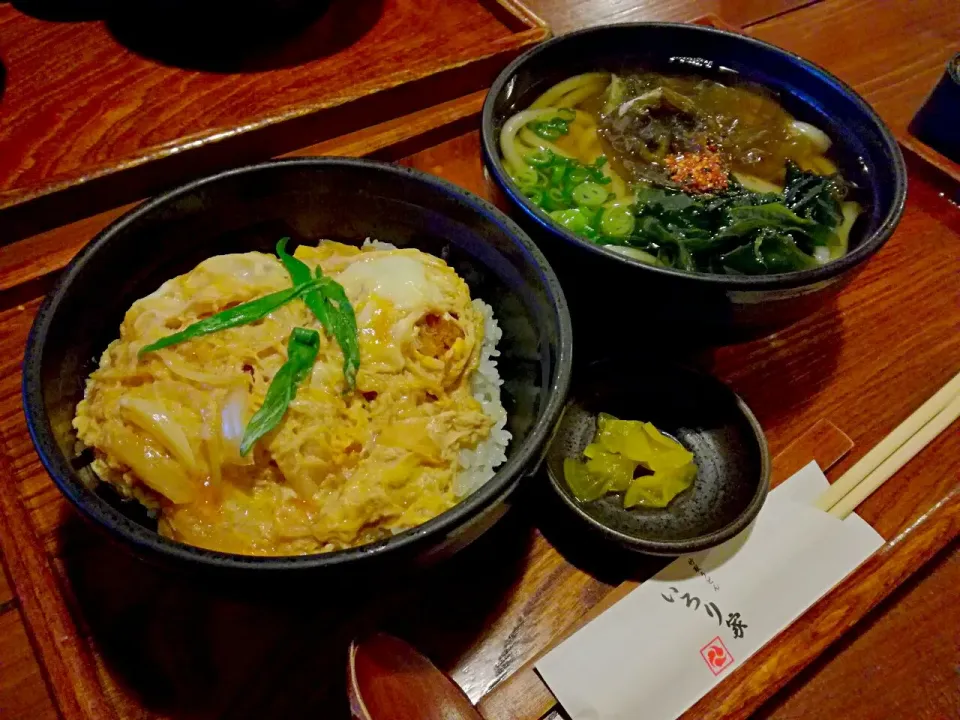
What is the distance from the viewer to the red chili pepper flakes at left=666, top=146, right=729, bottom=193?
1814mm

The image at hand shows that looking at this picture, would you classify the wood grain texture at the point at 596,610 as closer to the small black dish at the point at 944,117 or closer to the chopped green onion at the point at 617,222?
the chopped green onion at the point at 617,222

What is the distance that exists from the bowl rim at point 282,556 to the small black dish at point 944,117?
1.60m

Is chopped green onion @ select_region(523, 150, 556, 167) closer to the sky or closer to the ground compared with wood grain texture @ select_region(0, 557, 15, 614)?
closer to the sky

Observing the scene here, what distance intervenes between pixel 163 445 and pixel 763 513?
3.75 ft

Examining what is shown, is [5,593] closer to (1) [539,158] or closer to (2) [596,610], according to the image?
(2) [596,610]

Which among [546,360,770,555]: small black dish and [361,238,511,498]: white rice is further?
[546,360,770,555]: small black dish

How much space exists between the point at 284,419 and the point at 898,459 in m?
1.29

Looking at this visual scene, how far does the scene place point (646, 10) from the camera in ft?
8.46

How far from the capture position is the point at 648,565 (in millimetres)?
1375

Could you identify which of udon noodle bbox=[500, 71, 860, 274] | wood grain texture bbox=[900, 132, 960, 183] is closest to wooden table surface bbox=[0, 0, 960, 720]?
wood grain texture bbox=[900, 132, 960, 183]

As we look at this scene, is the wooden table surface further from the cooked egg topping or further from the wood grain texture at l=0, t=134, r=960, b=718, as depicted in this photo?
the cooked egg topping

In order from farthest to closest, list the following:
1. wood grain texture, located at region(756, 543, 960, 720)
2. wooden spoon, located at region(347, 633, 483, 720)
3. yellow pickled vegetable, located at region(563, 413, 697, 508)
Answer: yellow pickled vegetable, located at region(563, 413, 697, 508), wood grain texture, located at region(756, 543, 960, 720), wooden spoon, located at region(347, 633, 483, 720)

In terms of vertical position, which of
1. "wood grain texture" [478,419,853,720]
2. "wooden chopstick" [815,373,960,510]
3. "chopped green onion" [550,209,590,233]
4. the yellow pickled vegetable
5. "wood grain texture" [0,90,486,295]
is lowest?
"wooden chopstick" [815,373,960,510]

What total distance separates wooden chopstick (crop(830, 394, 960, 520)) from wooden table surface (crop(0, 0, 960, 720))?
44 mm
